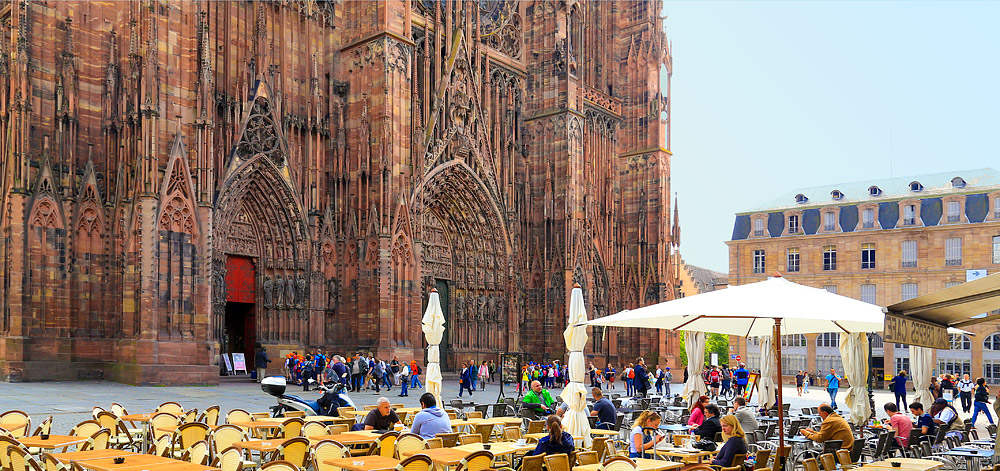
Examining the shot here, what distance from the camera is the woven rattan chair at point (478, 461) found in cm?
855

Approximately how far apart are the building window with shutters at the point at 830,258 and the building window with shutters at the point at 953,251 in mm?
6415

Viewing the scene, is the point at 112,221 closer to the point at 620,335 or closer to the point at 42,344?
the point at 42,344

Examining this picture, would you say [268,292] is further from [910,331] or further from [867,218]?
[867,218]

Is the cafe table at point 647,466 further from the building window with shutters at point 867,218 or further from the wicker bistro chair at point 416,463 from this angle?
the building window with shutters at point 867,218

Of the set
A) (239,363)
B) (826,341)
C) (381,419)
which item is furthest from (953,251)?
(381,419)

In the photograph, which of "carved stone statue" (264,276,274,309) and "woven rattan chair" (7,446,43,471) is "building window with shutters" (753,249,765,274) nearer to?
"carved stone statue" (264,276,274,309)

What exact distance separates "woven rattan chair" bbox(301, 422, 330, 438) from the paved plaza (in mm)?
5473

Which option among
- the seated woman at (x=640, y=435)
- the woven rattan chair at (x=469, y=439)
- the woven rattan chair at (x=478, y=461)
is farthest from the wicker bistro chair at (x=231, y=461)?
the seated woman at (x=640, y=435)

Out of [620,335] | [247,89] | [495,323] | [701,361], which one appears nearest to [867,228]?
[620,335]

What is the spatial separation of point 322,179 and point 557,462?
22.9 metres

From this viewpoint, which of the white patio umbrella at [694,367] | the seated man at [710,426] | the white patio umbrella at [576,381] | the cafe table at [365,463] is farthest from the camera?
the white patio umbrella at [694,367]

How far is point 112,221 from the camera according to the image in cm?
2489

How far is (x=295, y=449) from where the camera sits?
9203 mm

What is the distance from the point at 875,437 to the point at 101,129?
21.8 m
